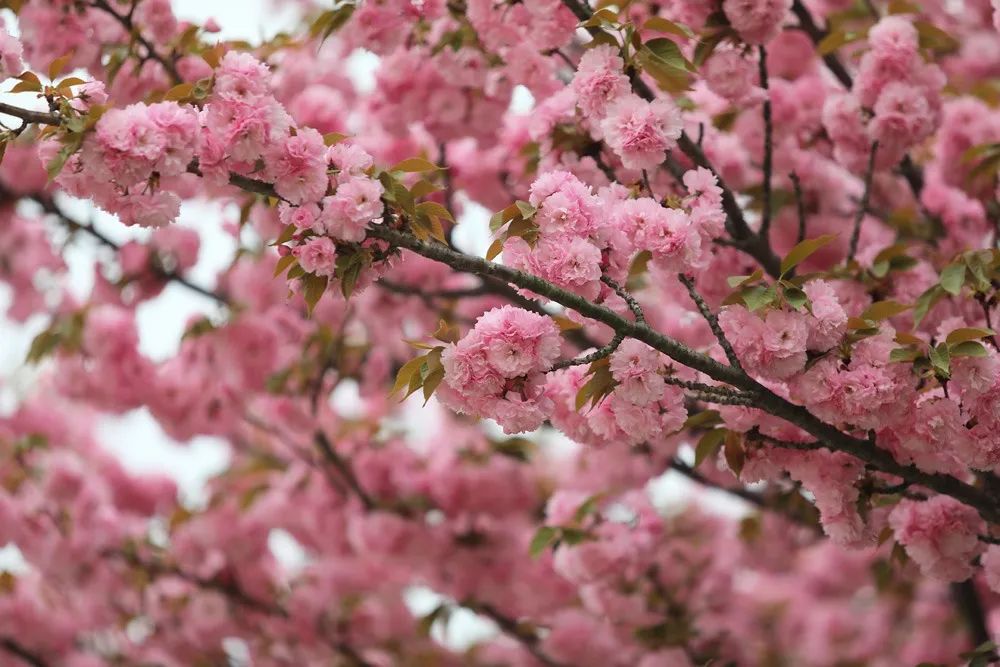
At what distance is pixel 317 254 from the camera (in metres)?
1.82

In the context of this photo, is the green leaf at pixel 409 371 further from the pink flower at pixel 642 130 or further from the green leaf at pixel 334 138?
the pink flower at pixel 642 130

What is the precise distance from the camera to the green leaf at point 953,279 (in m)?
2.00

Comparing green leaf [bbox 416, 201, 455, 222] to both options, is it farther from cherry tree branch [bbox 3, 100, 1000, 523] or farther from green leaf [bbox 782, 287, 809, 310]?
green leaf [bbox 782, 287, 809, 310]

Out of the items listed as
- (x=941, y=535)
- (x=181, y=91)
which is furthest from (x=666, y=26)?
(x=941, y=535)

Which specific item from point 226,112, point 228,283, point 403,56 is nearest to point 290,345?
point 228,283

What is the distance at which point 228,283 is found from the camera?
13.6 ft

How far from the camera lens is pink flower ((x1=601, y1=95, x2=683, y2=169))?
2025 millimetres

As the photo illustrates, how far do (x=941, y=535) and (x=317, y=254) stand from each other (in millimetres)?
1377

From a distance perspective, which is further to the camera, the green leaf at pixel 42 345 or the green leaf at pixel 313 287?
the green leaf at pixel 42 345

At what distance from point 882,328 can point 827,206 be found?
4.58 feet

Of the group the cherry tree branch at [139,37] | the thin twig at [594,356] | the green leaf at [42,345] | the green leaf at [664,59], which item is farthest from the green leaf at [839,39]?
the green leaf at [42,345]

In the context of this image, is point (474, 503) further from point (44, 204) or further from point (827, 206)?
point (44, 204)

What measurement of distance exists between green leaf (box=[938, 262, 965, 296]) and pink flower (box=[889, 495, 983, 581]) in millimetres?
458

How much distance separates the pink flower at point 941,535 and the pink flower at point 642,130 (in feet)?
2.97
